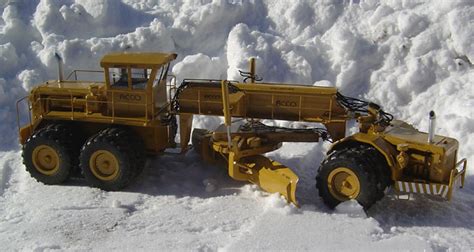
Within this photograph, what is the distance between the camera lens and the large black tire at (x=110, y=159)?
940 cm

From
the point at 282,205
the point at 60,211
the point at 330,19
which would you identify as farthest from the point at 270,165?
Result: the point at 330,19

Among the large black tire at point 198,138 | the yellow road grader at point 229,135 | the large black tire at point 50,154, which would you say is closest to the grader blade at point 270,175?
the yellow road grader at point 229,135

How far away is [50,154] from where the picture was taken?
388 inches

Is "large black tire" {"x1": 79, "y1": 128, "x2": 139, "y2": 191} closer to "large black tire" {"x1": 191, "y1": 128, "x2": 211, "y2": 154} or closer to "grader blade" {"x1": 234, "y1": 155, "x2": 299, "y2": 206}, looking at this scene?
"large black tire" {"x1": 191, "y1": 128, "x2": 211, "y2": 154}

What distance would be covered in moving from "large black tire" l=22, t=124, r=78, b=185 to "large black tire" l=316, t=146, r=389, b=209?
4411 millimetres

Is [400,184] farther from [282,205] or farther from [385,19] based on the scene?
[385,19]

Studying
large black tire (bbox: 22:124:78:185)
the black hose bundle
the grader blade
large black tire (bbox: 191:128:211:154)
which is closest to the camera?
the grader blade

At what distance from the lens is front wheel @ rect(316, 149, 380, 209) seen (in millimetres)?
8336

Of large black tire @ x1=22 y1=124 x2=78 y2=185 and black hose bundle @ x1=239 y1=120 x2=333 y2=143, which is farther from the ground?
black hose bundle @ x1=239 y1=120 x2=333 y2=143

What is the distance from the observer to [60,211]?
873 cm

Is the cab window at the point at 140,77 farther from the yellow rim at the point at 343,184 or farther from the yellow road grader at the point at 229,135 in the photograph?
the yellow rim at the point at 343,184

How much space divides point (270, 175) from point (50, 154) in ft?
13.0

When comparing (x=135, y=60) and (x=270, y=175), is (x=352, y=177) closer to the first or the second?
(x=270, y=175)

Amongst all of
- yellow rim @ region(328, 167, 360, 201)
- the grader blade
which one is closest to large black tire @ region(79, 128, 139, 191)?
the grader blade
